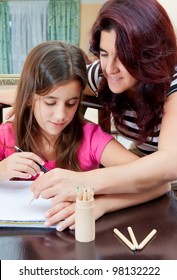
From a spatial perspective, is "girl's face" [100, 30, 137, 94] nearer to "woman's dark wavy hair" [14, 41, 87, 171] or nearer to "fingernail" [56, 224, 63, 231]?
"woman's dark wavy hair" [14, 41, 87, 171]

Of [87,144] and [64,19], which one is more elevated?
[64,19]

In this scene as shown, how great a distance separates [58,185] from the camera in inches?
31.4

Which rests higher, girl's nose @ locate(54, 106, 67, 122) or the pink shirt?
girl's nose @ locate(54, 106, 67, 122)

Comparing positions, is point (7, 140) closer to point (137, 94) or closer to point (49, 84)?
point (49, 84)

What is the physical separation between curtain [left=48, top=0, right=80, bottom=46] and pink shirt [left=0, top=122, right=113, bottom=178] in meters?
4.00

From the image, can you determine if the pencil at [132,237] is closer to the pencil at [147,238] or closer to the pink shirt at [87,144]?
the pencil at [147,238]

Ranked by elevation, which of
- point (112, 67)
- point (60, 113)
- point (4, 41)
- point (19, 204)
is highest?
point (112, 67)

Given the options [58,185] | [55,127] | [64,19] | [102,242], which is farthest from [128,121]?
[64,19]

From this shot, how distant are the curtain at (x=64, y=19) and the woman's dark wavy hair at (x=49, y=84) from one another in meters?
4.00

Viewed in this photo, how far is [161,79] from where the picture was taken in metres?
1.00

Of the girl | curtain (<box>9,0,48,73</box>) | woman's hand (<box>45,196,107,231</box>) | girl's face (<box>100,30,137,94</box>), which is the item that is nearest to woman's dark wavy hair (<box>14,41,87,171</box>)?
the girl

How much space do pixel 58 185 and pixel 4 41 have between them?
452 cm

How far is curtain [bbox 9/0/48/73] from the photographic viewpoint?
4891mm

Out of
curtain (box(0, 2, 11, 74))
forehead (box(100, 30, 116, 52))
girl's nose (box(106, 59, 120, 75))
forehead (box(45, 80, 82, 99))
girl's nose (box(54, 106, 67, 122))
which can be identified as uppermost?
forehead (box(100, 30, 116, 52))
